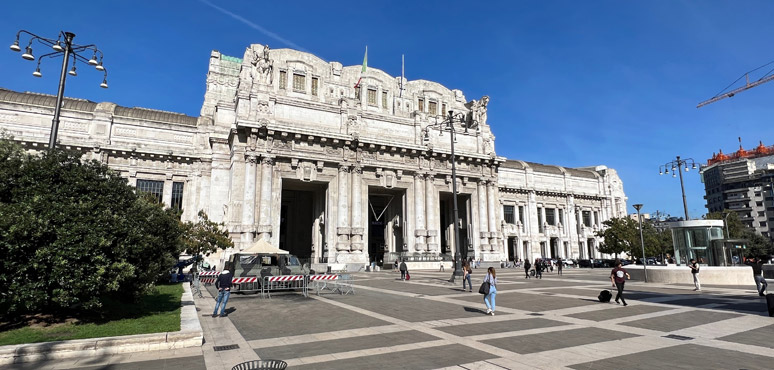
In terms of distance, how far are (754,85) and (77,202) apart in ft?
293

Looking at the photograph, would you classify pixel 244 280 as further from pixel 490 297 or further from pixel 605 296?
pixel 605 296

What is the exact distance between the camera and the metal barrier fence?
17.0m

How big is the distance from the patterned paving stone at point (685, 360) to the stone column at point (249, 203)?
105ft

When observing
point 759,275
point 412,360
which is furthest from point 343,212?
point 412,360

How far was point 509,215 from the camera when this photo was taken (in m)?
60.1

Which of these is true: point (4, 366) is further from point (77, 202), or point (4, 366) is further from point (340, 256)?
point (340, 256)

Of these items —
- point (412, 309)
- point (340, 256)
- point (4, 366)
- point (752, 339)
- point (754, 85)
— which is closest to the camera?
point (4, 366)

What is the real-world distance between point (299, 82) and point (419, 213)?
19.6m

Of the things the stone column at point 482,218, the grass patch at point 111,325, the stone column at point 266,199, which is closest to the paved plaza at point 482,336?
the grass patch at point 111,325

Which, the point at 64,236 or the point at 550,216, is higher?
the point at 550,216

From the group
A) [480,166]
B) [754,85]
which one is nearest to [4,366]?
[480,166]

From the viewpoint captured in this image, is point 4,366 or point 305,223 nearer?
point 4,366

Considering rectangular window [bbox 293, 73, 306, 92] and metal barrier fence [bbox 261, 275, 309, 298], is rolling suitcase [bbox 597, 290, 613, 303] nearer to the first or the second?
metal barrier fence [bbox 261, 275, 309, 298]

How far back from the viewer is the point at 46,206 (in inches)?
338
